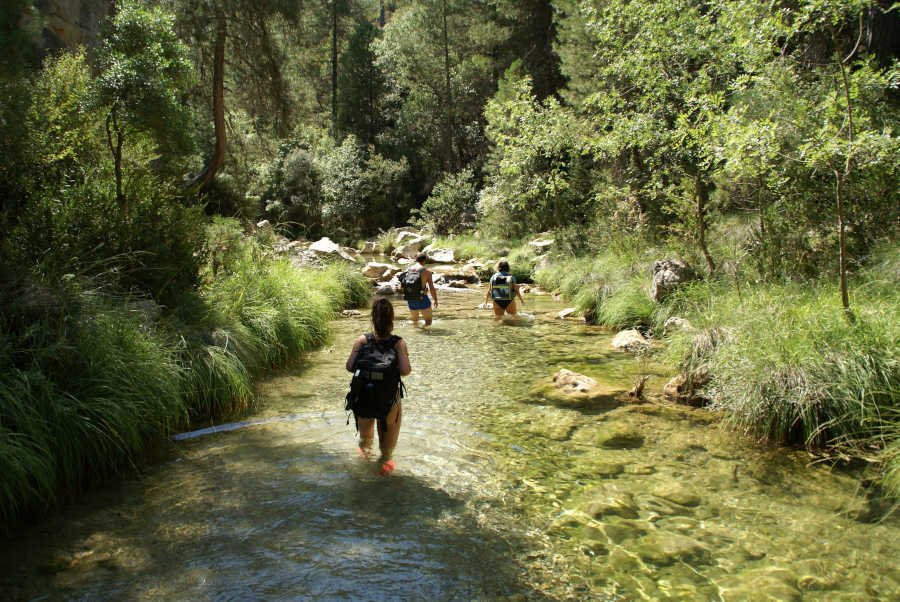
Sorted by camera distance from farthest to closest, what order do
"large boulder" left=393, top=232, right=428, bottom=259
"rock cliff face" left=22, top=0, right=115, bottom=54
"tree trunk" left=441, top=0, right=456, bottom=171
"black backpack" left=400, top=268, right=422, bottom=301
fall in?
"tree trunk" left=441, top=0, right=456, bottom=171, "large boulder" left=393, top=232, right=428, bottom=259, "rock cliff face" left=22, top=0, right=115, bottom=54, "black backpack" left=400, top=268, right=422, bottom=301

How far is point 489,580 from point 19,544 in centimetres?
288

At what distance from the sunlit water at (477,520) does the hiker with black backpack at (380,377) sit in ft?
1.34

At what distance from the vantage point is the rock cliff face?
11.3 metres

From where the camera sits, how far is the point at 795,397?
4.82 m

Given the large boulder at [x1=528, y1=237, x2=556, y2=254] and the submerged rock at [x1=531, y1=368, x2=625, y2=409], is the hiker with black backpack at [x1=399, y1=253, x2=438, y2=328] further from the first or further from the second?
the large boulder at [x1=528, y1=237, x2=556, y2=254]

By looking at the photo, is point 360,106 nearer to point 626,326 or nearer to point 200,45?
point 200,45

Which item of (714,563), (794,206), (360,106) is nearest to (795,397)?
(714,563)

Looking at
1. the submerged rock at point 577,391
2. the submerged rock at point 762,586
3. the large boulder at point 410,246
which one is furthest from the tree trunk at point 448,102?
the submerged rock at point 762,586

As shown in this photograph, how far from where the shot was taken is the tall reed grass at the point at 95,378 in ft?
12.2

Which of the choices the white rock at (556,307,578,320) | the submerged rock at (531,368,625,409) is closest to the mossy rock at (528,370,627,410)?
the submerged rock at (531,368,625,409)

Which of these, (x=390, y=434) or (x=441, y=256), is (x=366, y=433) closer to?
(x=390, y=434)

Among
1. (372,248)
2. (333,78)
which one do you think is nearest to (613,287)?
(372,248)

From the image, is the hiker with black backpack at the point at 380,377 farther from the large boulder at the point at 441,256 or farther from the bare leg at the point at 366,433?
the large boulder at the point at 441,256

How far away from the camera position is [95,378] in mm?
4328
